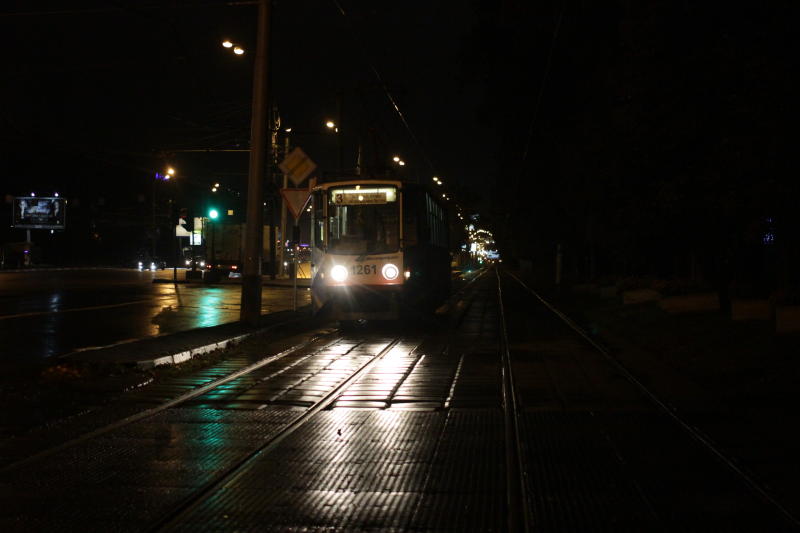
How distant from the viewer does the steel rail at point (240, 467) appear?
214 inches

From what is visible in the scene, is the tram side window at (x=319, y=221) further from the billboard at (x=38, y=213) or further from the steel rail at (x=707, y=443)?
the billboard at (x=38, y=213)

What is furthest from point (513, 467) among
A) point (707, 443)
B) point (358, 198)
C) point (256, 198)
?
point (358, 198)

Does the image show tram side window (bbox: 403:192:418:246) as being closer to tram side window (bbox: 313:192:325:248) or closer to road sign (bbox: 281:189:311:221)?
tram side window (bbox: 313:192:325:248)

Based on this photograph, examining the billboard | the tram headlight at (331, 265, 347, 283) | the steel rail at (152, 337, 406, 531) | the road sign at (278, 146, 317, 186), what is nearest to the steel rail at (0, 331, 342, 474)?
the steel rail at (152, 337, 406, 531)

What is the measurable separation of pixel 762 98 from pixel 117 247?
10380 centimetres

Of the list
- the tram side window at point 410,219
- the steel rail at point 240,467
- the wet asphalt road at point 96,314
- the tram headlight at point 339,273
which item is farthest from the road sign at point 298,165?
the steel rail at point 240,467

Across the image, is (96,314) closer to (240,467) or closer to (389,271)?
(389,271)

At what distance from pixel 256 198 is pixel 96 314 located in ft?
23.8

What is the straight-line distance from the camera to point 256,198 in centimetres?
1816

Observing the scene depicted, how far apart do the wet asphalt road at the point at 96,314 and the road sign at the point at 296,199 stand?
341 centimetres

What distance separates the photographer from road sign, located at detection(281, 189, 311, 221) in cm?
2066

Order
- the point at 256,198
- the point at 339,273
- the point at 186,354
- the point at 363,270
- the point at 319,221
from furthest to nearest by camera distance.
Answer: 1. the point at 319,221
2. the point at 339,273
3. the point at 363,270
4. the point at 256,198
5. the point at 186,354

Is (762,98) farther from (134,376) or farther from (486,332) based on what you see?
(134,376)

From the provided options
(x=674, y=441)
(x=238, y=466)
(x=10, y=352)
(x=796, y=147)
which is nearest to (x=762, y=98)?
(x=796, y=147)
